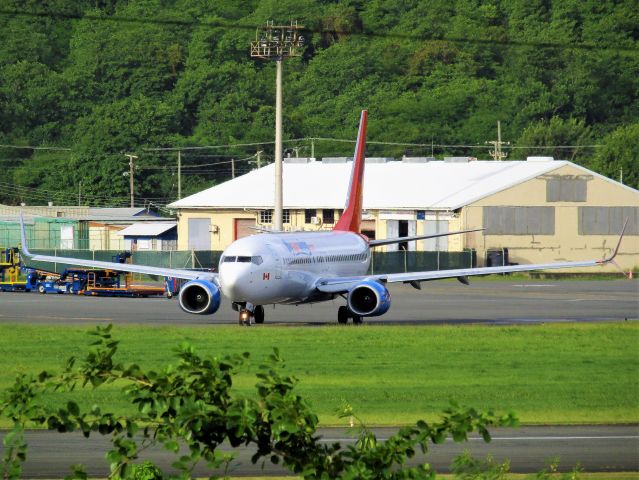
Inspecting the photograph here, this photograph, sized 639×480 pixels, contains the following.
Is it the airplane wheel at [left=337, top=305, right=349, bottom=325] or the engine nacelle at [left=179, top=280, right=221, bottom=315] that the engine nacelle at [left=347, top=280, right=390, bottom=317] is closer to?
the airplane wheel at [left=337, top=305, right=349, bottom=325]

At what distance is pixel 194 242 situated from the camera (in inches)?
3952

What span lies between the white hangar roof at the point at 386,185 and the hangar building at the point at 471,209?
0.09m

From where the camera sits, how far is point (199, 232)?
10062cm

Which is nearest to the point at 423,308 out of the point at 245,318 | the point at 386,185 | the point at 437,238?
the point at 245,318

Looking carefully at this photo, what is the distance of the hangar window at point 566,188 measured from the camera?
300ft

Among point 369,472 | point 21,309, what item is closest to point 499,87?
point 21,309

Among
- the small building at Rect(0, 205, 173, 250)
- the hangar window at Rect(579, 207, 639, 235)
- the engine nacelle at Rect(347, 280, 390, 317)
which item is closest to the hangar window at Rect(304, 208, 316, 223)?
the small building at Rect(0, 205, 173, 250)

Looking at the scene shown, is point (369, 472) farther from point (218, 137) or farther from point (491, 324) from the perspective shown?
point (218, 137)

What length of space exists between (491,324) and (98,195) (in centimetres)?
10044

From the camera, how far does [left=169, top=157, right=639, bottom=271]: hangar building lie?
297 feet

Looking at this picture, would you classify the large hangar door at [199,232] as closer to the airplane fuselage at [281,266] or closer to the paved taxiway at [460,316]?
the paved taxiway at [460,316]

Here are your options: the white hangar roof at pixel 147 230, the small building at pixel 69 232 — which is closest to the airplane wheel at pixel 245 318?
the white hangar roof at pixel 147 230

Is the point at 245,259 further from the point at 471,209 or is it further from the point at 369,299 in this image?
→ the point at 471,209

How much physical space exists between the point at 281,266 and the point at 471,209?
149 ft
